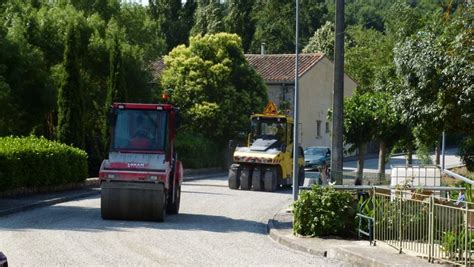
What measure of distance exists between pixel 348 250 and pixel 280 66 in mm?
50038

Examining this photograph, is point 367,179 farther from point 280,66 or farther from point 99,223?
point 280,66

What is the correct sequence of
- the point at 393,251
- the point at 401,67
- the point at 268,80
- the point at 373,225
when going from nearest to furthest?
the point at 393,251 < the point at 373,225 < the point at 401,67 < the point at 268,80

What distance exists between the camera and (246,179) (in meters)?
37.0

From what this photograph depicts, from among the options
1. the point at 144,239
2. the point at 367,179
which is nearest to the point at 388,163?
the point at 367,179

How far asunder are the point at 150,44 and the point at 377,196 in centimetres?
3910

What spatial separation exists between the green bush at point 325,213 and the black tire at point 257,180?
15978mm

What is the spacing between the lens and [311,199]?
67.8 ft

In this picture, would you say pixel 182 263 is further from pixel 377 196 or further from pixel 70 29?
pixel 70 29

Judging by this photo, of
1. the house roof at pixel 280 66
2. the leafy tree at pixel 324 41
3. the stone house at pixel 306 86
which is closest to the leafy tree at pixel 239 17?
the leafy tree at pixel 324 41

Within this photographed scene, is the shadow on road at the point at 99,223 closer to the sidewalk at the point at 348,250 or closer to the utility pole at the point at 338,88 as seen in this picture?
the sidewalk at the point at 348,250

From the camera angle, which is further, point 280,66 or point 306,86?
point 280,66

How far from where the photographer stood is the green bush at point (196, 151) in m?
48.4

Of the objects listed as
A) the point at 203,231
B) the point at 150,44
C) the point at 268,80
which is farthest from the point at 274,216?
the point at 268,80

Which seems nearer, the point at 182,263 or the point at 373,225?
the point at 182,263
